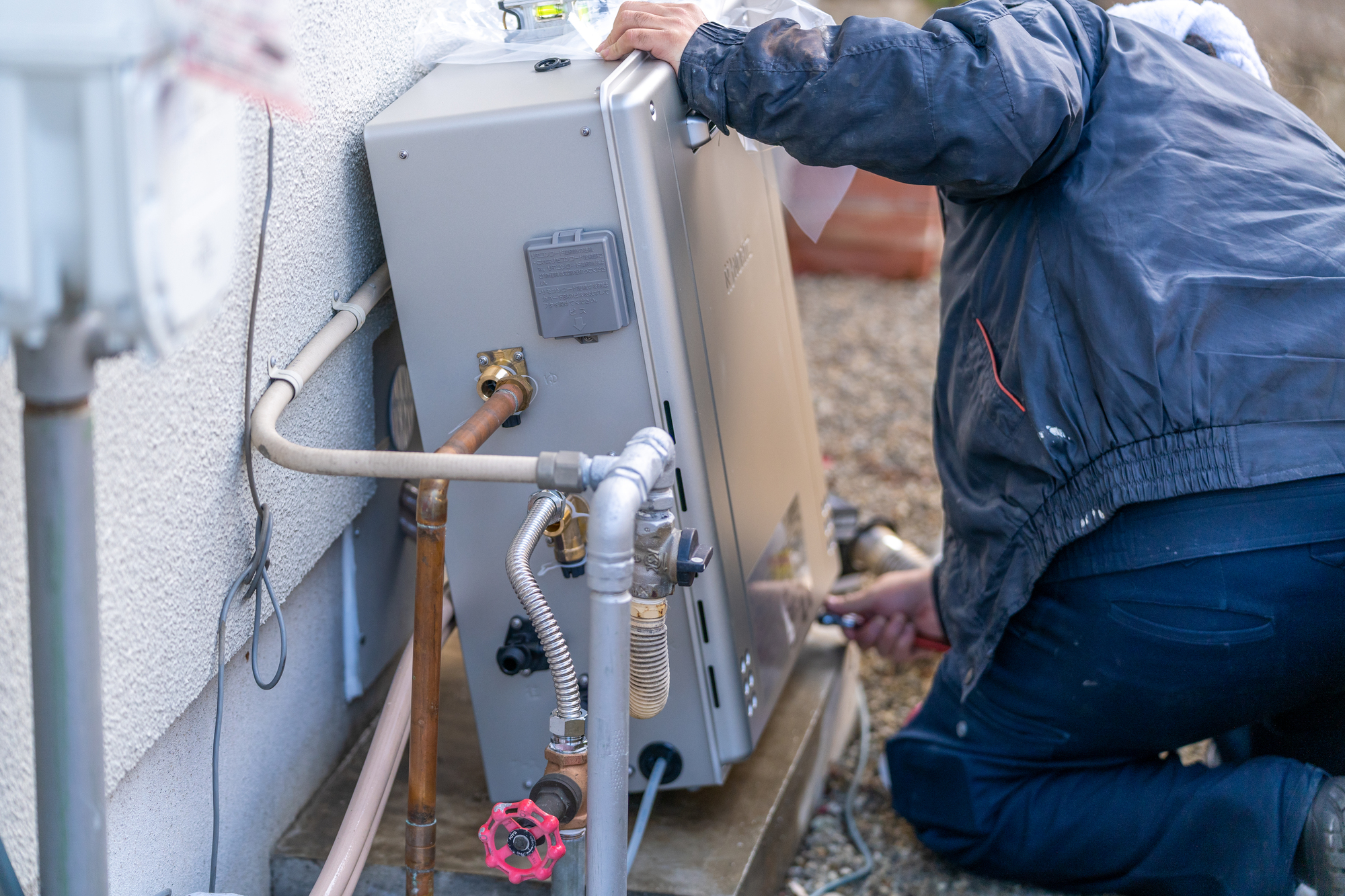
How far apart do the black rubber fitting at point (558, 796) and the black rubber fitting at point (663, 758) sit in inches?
12.3

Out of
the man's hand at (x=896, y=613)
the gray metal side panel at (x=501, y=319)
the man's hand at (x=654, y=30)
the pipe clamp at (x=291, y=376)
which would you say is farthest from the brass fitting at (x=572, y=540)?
the man's hand at (x=896, y=613)

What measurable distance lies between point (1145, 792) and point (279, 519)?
120 cm

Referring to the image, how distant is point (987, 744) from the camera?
1.71 metres

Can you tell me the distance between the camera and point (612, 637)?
1.06 metres

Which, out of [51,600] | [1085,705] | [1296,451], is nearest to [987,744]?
[1085,705]

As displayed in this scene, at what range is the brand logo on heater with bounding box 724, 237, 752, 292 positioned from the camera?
1563 mm

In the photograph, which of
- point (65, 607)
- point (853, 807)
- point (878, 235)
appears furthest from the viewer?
point (878, 235)

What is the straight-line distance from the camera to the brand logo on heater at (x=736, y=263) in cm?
156

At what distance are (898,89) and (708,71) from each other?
0.74ft

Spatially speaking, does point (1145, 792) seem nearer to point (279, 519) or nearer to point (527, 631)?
point (527, 631)

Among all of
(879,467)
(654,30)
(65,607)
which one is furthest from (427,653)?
(879,467)

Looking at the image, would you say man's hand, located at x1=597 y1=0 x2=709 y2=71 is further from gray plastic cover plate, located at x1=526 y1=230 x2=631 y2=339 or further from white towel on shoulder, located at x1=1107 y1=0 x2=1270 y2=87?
white towel on shoulder, located at x1=1107 y1=0 x2=1270 y2=87

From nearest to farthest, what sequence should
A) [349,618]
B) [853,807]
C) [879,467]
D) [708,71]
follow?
1. [708,71]
2. [349,618]
3. [853,807]
4. [879,467]

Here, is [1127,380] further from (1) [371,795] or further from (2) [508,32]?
(1) [371,795]
